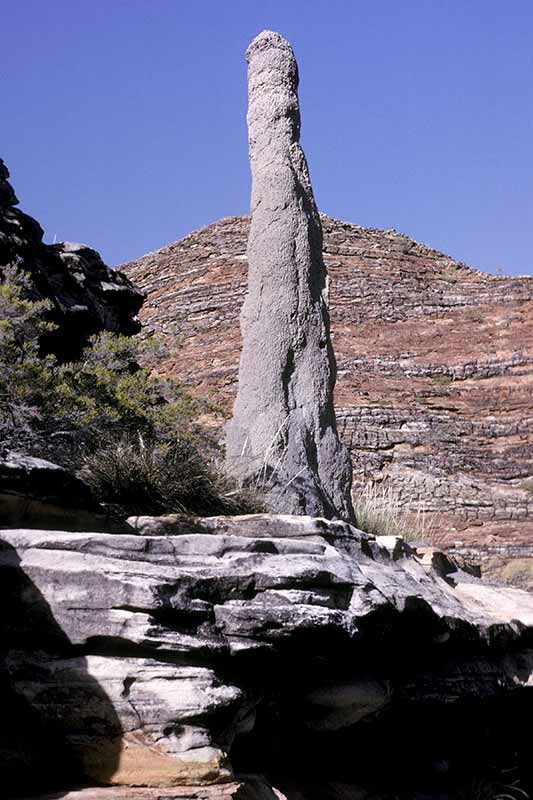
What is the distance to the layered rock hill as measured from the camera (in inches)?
803

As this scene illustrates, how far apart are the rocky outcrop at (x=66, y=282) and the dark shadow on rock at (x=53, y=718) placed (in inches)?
178

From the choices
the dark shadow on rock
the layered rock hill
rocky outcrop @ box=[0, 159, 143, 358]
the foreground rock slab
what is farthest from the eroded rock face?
the layered rock hill

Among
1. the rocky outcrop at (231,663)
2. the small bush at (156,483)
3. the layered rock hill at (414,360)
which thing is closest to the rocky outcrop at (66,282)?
the small bush at (156,483)

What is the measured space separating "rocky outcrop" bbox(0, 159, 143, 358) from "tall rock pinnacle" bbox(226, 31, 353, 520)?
1.93 m

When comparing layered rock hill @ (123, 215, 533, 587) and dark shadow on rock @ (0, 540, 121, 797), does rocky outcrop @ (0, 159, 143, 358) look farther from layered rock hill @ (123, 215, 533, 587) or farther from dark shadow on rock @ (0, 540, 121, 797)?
layered rock hill @ (123, 215, 533, 587)

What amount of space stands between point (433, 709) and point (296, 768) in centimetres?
107

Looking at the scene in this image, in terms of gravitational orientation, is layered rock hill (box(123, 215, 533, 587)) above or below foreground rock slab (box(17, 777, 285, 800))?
above

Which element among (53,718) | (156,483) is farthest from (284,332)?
(53,718)

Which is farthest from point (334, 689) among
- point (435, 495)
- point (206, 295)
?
point (206, 295)

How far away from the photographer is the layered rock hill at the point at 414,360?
20406mm

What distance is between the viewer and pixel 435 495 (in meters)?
20.5

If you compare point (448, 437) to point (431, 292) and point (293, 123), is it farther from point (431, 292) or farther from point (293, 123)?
point (293, 123)

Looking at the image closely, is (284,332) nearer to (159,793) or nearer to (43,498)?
(43,498)

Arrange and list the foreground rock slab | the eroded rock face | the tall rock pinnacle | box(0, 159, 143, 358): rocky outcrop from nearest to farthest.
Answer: the foreground rock slab, the eroded rock face, the tall rock pinnacle, box(0, 159, 143, 358): rocky outcrop
